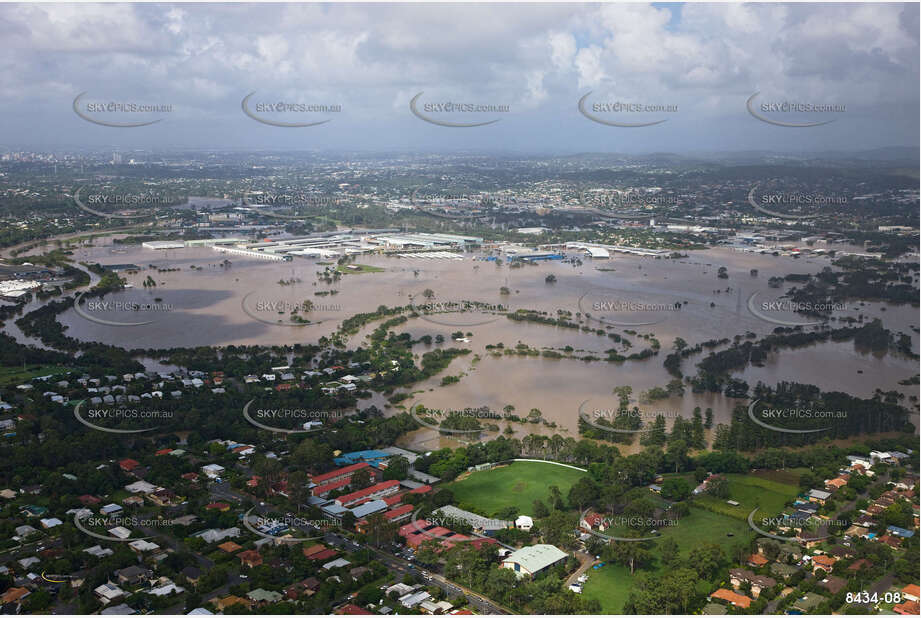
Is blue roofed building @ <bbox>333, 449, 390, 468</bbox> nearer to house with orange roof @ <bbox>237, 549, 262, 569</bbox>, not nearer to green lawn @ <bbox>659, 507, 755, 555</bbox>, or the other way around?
house with orange roof @ <bbox>237, 549, 262, 569</bbox>

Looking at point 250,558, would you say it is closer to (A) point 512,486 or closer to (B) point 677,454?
(A) point 512,486

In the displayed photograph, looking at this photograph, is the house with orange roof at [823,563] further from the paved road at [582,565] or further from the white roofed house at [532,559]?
the white roofed house at [532,559]

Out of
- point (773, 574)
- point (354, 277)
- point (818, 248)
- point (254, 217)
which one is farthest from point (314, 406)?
point (254, 217)

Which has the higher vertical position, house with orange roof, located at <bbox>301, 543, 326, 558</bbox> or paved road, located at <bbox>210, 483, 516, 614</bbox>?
house with orange roof, located at <bbox>301, 543, 326, 558</bbox>

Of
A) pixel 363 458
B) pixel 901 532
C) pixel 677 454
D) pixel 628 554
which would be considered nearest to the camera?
pixel 628 554

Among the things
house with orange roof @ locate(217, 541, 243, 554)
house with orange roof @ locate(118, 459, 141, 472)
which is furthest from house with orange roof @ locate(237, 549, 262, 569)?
house with orange roof @ locate(118, 459, 141, 472)

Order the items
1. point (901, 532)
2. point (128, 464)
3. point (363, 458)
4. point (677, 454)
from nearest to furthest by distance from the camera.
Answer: point (901, 532) → point (128, 464) → point (677, 454) → point (363, 458)

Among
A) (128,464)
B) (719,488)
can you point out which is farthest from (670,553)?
(128,464)
